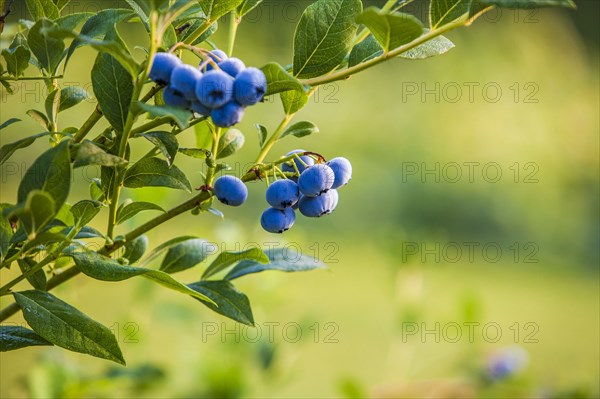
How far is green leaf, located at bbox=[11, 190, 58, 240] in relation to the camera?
39cm

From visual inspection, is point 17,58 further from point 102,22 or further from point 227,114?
point 227,114

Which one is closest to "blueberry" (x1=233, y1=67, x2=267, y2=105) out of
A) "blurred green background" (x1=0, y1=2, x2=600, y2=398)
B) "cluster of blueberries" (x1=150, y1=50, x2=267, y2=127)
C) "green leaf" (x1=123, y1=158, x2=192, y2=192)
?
"cluster of blueberries" (x1=150, y1=50, x2=267, y2=127)

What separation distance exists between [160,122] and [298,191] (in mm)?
122

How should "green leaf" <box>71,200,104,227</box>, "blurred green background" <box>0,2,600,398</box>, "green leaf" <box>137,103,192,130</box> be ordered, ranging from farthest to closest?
1. "blurred green background" <box>0,2,600,398</box>
2. "green leaf" <box>71,200,104,227</box>
3. "green leaf" <box>137,103,192,130</box>

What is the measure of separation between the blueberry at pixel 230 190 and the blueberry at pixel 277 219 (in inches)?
1.4

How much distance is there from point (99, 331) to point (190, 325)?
0.80 m

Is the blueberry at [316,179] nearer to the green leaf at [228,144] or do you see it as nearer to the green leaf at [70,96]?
the green leaf at [228,144]

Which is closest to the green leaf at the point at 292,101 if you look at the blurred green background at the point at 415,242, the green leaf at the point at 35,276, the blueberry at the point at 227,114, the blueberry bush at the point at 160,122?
the blueberry bush at the point at 160,122

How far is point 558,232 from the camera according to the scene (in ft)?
11.5

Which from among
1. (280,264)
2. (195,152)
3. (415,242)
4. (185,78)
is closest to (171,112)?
(185,78)

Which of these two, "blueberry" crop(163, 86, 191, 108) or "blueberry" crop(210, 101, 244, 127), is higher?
"blueberry" crop(163, 86, 191, 108)

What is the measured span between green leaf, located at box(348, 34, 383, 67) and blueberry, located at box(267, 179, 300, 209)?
9 centimetres

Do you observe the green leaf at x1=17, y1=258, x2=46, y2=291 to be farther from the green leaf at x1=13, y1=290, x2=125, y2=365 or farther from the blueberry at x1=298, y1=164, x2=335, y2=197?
the blueberry at x1=298, y1=164, x2=335, y2=197

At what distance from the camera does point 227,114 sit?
0.40 meters
